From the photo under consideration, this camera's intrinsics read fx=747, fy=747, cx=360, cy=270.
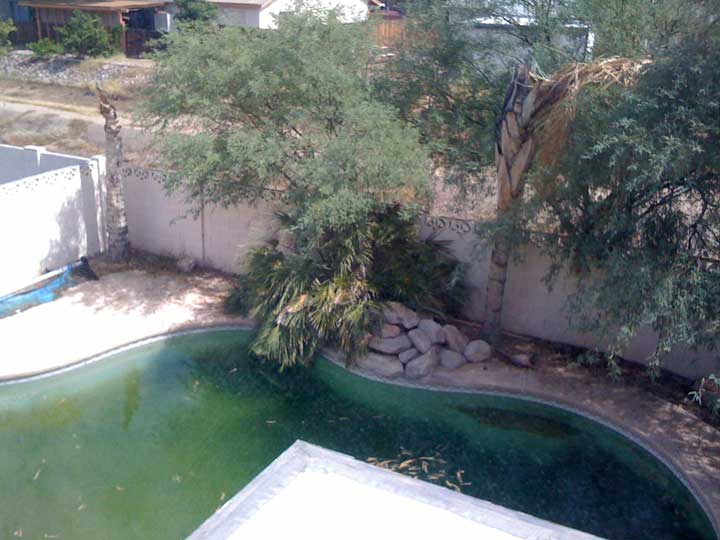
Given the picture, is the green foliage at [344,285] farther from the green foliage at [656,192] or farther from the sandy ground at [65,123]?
the green foliage at [656,192]

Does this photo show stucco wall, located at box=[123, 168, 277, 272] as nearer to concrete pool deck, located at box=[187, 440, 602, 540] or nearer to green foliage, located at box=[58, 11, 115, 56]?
concrete pool deck, located at box=[187, 440, 602, 540]

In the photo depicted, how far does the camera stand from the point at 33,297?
36.4ft

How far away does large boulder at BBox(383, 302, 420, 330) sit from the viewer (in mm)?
9656

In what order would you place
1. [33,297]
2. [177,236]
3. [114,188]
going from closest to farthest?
[33,297] < [114,188] < [177,236]

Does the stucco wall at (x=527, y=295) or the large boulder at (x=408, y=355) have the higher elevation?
the stucco wall at (x=527, y=295)

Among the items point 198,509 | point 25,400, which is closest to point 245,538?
point 198,509

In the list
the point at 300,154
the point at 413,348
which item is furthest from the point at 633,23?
the point at 413,348

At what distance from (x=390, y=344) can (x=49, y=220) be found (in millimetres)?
5829

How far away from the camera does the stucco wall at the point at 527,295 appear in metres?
9.46

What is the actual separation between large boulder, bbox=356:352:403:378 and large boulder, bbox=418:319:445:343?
1.71 feet

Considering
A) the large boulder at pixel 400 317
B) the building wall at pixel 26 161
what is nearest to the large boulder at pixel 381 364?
the large boulder at pixel 400 317

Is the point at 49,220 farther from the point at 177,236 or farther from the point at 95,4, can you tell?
the point at 95,4

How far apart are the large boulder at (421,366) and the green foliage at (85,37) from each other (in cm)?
2327

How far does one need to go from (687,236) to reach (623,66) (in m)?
1.90
